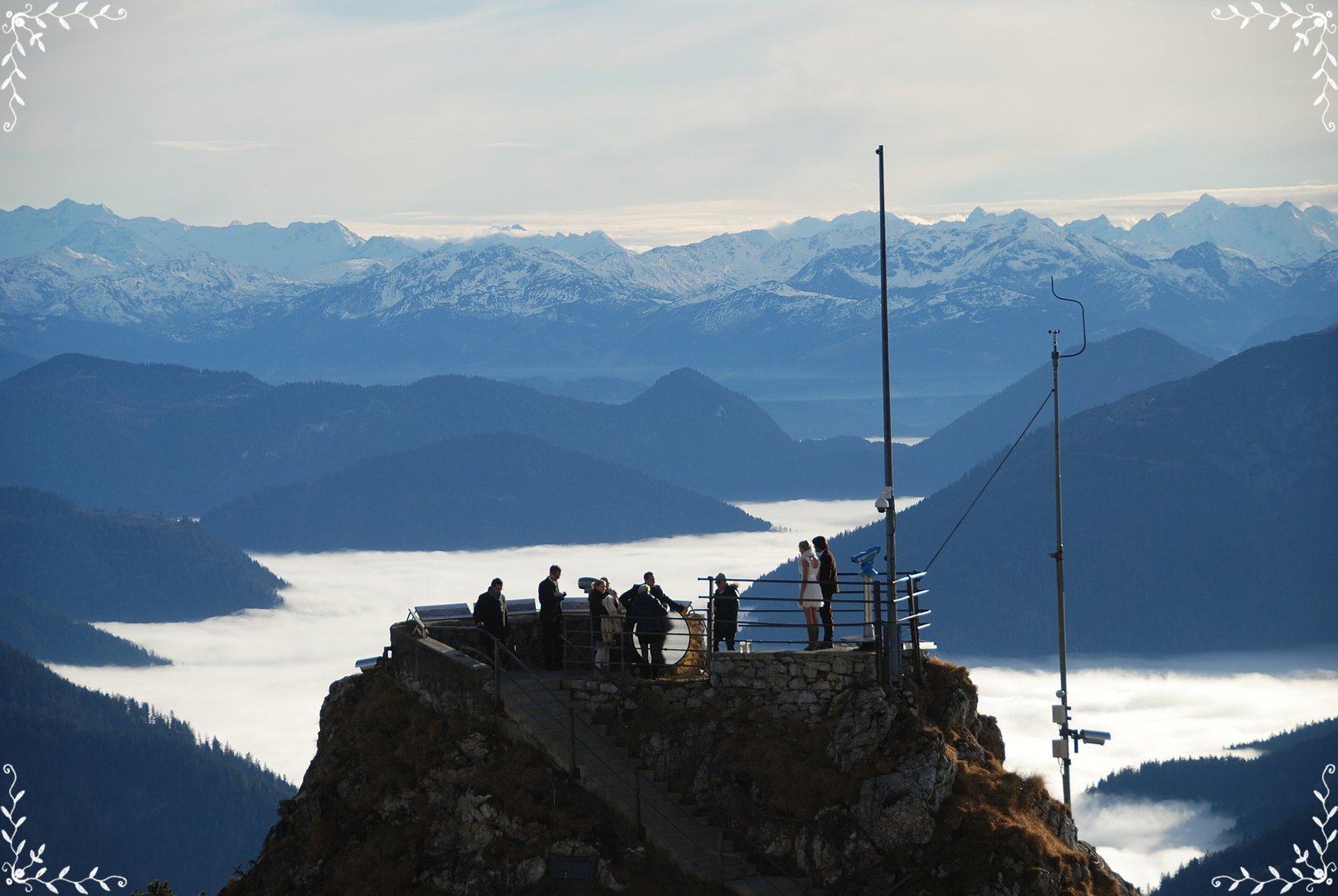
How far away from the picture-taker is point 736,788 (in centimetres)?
2797

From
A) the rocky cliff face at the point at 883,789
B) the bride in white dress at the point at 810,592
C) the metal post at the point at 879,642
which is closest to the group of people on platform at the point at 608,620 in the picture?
the rocky cliff face at the point at 883,789

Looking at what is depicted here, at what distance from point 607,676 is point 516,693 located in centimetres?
224

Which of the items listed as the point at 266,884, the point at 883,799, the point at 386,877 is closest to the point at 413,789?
the point at 386,877

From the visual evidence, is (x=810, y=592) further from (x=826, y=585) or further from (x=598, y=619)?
(x=598, y=619)

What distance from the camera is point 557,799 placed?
1143 inches

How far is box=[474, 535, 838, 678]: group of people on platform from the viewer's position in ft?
102

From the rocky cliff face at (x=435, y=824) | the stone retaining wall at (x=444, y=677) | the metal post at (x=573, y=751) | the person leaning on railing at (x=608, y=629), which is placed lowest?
the rocky cliff face at (x=435, y=824)

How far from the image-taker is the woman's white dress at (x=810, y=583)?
101 ft

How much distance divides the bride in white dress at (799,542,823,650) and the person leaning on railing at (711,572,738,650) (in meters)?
1.64

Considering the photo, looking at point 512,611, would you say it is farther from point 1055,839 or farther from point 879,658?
point 1055,839

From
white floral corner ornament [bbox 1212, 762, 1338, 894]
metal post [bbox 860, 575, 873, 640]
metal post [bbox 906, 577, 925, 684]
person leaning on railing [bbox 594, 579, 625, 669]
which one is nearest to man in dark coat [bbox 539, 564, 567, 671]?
person leaning on railing [bbox 594, 579, 625, 669]

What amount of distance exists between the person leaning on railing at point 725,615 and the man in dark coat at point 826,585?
6.64ft

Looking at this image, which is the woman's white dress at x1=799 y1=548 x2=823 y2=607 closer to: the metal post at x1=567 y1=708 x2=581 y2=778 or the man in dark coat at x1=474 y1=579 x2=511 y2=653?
the metal post at x1=567 y1=708 x2=581 y2=778

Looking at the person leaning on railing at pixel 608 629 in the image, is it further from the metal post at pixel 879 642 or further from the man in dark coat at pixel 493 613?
the metal post at pixel 879 642
